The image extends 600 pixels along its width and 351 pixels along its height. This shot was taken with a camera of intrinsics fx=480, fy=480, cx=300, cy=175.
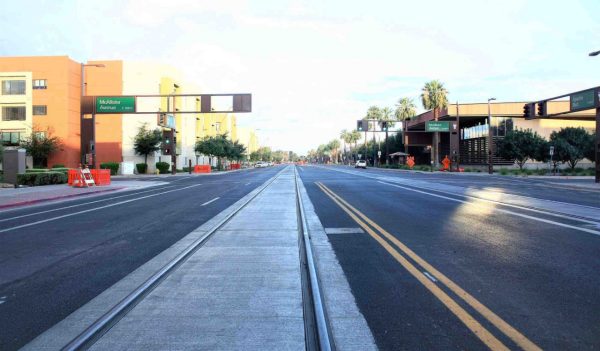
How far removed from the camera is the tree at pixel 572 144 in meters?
53.0

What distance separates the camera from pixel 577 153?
5344cm

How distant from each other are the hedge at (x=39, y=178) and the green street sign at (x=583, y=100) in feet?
126

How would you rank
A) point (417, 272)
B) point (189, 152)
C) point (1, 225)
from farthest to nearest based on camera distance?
point (189, 152), point (1, 225), point (417, 272)

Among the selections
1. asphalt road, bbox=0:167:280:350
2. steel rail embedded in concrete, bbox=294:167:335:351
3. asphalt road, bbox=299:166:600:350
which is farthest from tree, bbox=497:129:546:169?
steel rail embedded in concrete, bbox=294:167:335:351

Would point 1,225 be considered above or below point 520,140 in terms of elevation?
below

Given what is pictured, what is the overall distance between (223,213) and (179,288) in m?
8.64

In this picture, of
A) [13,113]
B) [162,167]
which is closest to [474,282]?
[162,167]

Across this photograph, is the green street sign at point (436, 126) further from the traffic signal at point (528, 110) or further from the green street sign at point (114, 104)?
the green street sign at point (114, 104)

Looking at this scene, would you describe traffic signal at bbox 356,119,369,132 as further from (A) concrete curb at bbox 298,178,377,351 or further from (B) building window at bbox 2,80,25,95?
(A) concrete curb at bbox 298,178,377,351

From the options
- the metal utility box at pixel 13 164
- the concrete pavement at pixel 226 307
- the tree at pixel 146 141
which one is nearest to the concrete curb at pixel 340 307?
the concrete pavement at pixel 226 307

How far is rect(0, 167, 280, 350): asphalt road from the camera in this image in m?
5.46

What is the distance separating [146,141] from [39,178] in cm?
2939

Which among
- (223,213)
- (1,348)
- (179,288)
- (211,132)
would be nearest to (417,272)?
(179,288)

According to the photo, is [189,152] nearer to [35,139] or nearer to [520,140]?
[35,139]
